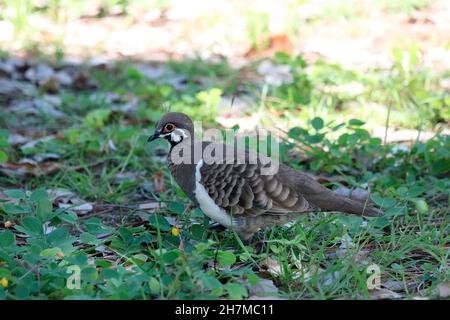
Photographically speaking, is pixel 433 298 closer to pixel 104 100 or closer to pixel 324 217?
pixel 324 217

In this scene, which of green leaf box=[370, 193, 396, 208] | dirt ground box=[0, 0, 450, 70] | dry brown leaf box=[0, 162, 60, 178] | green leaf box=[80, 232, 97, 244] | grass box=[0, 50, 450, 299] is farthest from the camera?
dirt ground box=[0, 0, 450, 70]

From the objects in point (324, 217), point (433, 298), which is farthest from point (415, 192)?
point (433, 298)

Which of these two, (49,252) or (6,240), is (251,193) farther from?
(6,240)

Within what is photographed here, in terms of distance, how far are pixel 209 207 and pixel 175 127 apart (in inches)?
23.5

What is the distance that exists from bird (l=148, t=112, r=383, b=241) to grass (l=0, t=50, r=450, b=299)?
0.11 meters

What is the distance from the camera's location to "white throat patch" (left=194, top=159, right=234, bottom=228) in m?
3.51

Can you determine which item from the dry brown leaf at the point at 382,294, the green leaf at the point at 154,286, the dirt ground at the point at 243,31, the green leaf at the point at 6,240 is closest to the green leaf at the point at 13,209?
the green leaf at the point at 6,240

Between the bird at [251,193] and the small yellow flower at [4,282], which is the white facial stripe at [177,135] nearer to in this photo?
the bird at [251,193]

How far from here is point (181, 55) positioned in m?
7.24

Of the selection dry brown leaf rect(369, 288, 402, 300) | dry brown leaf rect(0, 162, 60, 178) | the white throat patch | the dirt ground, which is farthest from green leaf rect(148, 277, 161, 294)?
the dirt ground

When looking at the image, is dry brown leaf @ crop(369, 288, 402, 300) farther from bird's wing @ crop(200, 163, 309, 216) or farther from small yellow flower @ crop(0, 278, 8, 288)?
small yellow flower @ crop(0, 278, 8, 288)

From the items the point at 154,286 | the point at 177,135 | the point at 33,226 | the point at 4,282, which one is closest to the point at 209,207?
the point at 177,135

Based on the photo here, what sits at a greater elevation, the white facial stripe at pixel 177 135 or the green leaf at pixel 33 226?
the white facial stripe at pixel 177 135

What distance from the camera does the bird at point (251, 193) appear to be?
3494mm
